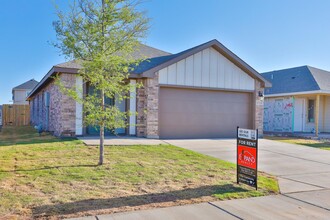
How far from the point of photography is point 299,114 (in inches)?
803

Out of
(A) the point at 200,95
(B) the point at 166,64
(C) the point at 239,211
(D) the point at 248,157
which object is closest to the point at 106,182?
(C) the point at 239,211

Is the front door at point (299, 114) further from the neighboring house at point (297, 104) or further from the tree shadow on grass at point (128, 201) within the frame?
the tree shadow on grass at point (128, 201)

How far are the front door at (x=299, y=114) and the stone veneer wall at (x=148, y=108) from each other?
12.1 meters

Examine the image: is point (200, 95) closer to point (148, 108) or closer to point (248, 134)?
point (148, 108)

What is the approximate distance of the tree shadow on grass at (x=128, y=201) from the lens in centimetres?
420

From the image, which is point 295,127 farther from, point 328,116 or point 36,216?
point 36,216

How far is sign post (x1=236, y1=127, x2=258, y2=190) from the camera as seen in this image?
552 centimetres

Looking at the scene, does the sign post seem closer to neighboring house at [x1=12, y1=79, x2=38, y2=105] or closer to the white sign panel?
the white sign panel

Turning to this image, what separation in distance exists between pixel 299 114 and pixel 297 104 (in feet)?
2.43

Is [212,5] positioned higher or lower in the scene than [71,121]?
higher

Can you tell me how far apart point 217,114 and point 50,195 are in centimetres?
1105

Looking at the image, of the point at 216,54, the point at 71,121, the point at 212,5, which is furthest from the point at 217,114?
the point at 71,121

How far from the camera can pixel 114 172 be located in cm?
655

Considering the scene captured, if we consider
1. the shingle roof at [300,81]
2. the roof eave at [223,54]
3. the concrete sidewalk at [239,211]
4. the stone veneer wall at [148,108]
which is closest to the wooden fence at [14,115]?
the stone veneer wall at [148,108]
